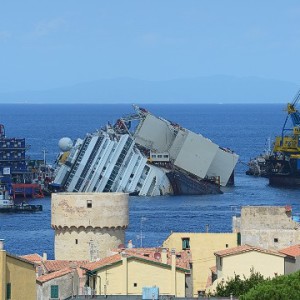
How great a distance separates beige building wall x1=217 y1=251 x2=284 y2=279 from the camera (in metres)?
50.0

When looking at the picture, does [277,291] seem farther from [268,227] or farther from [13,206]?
[13,206]

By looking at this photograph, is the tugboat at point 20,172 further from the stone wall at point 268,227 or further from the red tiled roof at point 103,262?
the red tiled roof at point 103,262

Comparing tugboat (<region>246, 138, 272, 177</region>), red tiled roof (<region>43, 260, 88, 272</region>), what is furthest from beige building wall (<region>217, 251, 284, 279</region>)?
tugboat (<region>246, 138, 272, 177</region>)

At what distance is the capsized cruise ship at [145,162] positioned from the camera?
5561 inches

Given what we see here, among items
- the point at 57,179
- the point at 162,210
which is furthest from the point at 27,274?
the point at 57,179

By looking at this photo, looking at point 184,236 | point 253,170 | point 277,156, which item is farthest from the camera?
point 253,170

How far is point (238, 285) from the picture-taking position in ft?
156

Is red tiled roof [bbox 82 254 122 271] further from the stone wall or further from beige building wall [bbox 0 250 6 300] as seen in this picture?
the stone wall

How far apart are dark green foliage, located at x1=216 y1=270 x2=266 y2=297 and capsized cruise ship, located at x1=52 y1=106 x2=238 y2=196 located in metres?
90.1

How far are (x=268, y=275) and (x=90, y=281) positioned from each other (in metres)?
5.25

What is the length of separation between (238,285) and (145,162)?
94970 mm

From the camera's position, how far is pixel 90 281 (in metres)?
47.1

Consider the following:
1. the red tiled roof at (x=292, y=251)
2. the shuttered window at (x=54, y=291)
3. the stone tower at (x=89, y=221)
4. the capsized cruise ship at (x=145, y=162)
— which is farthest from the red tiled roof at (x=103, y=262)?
the capsized cruise ship at (x=145, y=162)

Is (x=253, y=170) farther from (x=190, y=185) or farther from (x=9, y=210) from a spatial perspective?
(x=9, y=210)
